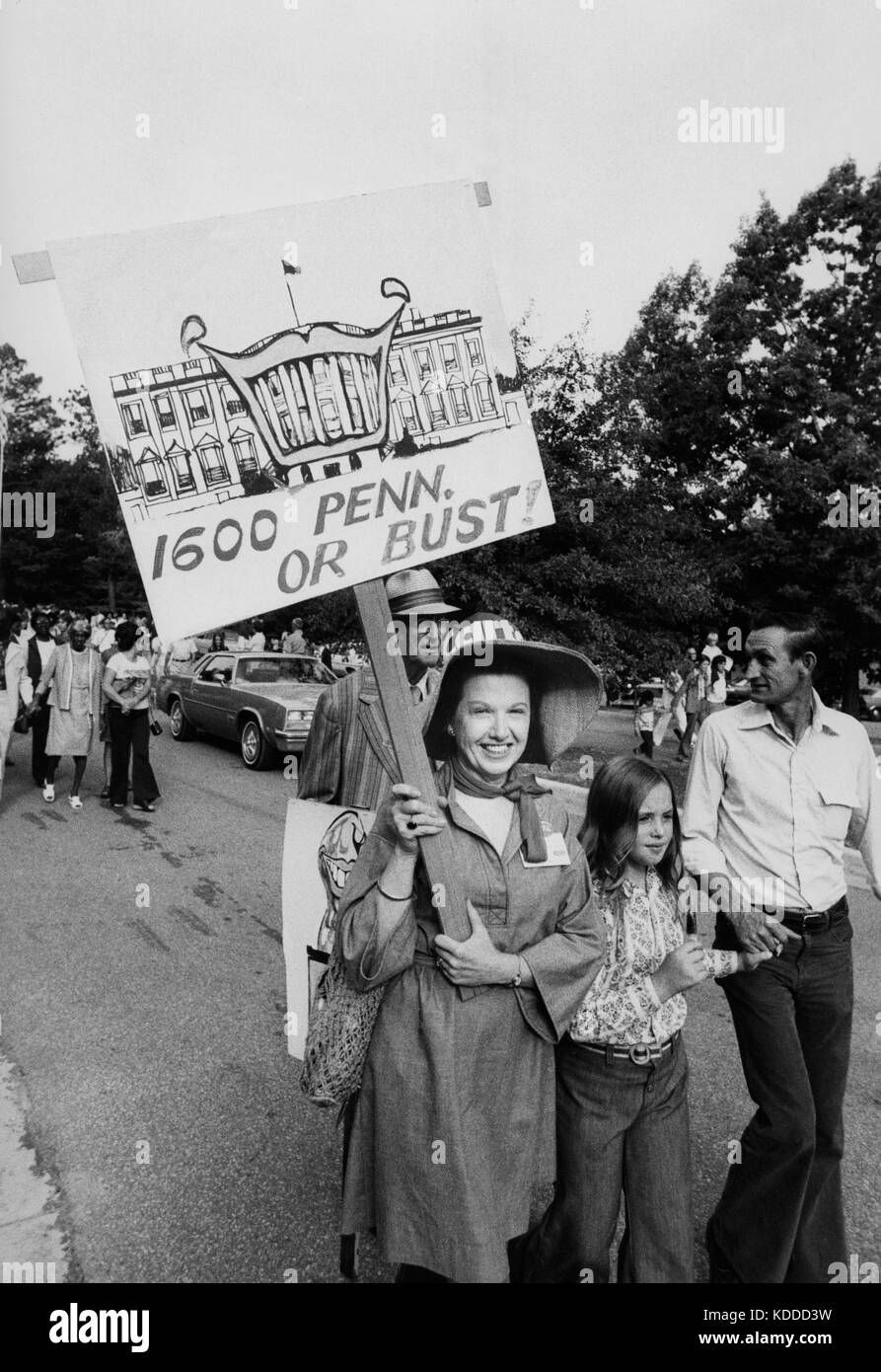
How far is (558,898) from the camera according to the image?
7.60 ft

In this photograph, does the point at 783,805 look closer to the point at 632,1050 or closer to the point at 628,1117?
the point at 632,1050

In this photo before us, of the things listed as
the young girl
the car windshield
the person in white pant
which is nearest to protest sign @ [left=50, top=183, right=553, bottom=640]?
the young girl

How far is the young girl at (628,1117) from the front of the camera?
2428 millimetres

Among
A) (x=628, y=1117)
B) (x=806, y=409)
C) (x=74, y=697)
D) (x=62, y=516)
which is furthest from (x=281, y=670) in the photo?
(x=62, y=516)

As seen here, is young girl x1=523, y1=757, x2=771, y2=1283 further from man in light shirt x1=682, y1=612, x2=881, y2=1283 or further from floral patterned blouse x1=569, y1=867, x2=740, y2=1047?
man in light shirt x1=682, y1=612, x2=881, y2=1283

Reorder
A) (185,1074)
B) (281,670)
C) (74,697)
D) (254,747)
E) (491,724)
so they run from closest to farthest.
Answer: (491,724) → (185,1074) → (74,697) → (254,747) → (281,670)

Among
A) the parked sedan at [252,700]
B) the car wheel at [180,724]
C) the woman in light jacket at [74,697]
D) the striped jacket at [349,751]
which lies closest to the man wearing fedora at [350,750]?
the striped jacket at [349,751]

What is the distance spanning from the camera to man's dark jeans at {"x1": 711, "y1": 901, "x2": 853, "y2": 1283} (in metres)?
2.66

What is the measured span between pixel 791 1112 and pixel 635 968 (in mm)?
619

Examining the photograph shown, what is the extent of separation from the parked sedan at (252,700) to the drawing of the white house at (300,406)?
9667 millimetres

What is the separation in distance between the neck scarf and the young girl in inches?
15.5

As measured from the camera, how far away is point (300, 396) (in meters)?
2.25

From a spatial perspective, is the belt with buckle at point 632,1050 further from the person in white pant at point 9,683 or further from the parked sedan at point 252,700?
the parked sedan at point 252,700
